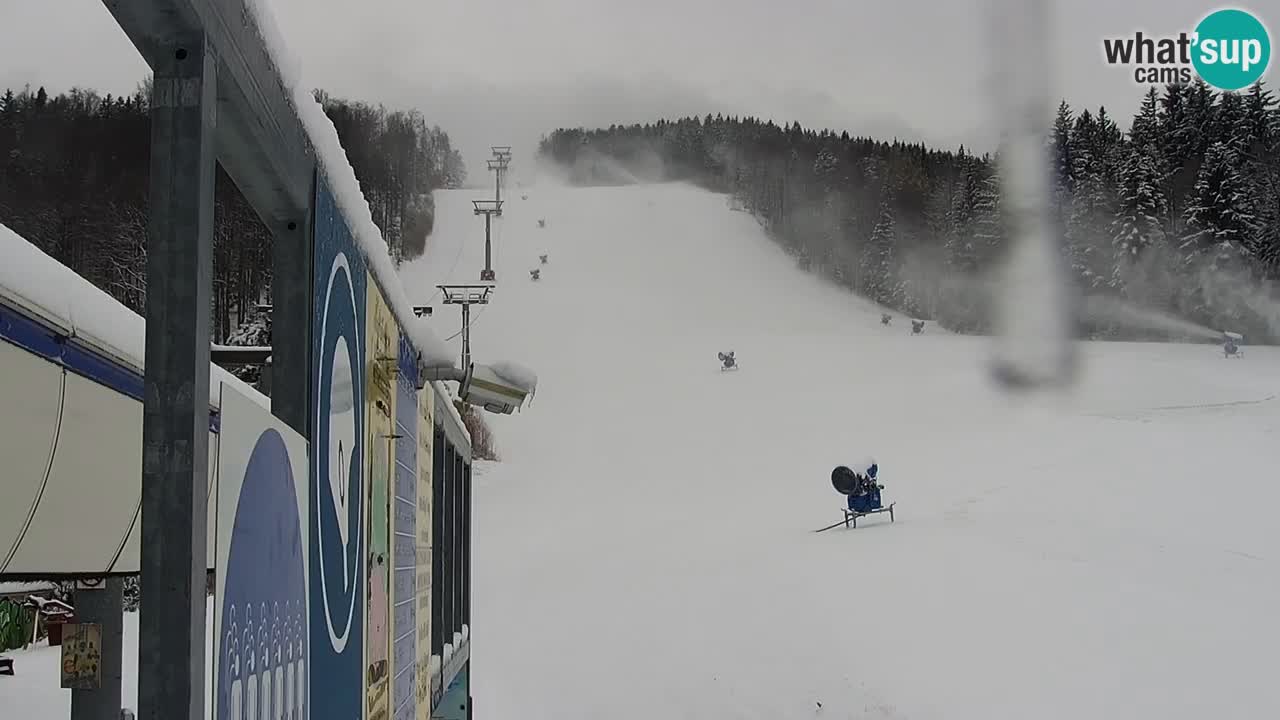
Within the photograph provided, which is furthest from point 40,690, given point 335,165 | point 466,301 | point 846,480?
point 466,301

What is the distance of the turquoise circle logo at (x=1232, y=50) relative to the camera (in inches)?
1334

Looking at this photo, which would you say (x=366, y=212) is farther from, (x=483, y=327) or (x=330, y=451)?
(x=483, y=327)

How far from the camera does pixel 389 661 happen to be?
311 cm

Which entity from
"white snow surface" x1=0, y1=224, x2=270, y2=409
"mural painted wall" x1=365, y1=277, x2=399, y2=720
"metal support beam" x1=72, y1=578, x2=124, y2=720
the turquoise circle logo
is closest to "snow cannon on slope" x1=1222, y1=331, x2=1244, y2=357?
the turquoise circle logo

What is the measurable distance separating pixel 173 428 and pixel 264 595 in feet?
1.37

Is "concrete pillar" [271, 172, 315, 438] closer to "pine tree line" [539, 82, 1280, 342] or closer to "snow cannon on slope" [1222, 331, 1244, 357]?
"snow cannon on slope" [1222, 331, 1244, 357]

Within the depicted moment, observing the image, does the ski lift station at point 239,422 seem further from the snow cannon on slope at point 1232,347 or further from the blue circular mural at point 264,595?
the snow cannon on slope at point 1232,347

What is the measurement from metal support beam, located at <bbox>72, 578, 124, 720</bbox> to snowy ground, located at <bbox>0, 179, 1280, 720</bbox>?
1668 mm

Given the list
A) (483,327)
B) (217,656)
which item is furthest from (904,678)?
(483,327)

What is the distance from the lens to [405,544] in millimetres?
3533

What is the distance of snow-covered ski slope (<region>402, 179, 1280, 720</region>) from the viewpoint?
9.74m

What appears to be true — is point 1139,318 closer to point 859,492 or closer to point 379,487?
point 859,492

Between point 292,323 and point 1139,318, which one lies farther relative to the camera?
point 1139,318

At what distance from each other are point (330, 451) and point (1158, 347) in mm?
33839
